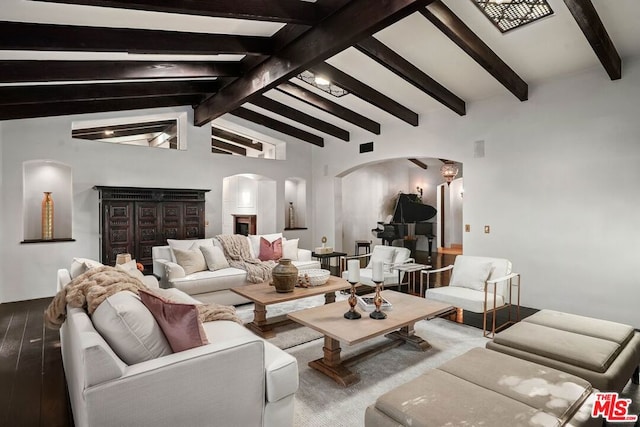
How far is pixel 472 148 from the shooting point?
5.40 metres

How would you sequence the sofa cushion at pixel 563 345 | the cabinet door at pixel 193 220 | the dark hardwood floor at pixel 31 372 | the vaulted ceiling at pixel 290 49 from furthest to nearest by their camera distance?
the cabinet door at pixel 193 220 → the vaulted ceiling at pixel 290 49 → the dark hardwood floor at pixel 31 372 → the sofa cushion at pixel 563 345

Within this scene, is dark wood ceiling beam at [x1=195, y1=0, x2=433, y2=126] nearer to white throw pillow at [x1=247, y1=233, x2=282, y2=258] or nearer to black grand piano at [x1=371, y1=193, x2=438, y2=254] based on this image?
white throw pillow at [x1=247, y1=233, x2=282, y2=258]

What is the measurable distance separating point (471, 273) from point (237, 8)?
3693 millimetres

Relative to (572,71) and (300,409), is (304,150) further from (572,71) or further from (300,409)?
(300,409)

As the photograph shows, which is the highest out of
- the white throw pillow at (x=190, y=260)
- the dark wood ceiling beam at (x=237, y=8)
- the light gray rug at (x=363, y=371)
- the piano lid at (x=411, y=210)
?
the dark wood ceiling beam at (x=237, y=8)

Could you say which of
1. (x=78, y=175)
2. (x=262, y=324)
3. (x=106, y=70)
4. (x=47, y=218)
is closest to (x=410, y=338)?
(x=262, y=324)

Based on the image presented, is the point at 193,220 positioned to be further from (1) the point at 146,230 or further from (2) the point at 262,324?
(2) the point at 262,324

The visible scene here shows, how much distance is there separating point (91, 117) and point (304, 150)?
168 inches

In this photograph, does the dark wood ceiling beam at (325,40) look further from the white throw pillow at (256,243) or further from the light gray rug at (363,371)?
the light gray rug at (363,371)

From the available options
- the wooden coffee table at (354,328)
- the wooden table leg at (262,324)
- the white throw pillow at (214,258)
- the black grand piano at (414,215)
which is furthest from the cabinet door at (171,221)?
the black grand piano at (414,215)

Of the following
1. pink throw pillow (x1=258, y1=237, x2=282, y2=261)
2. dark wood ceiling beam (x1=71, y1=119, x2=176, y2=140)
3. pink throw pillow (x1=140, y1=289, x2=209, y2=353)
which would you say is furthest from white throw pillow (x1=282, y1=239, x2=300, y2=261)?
pink throw pillow (x1=140, y1=289, x2=209, y2=353)

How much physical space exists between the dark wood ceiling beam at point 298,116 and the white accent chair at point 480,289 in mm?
3892

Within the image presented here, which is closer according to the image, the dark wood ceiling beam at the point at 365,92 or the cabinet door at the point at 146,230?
the dark wood ceiling beam at the point at 365,92

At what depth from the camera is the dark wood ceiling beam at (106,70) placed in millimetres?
3498
